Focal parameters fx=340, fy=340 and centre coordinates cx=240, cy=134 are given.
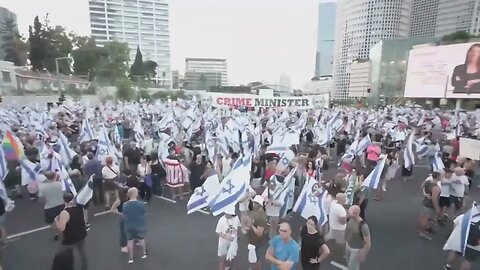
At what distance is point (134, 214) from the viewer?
549 cm

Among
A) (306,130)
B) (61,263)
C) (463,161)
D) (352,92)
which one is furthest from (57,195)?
(352,92)

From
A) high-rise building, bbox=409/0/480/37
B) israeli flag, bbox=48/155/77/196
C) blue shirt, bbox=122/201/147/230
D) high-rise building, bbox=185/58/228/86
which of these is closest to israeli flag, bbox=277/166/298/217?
blue shirt, bbox=122/201/147/230

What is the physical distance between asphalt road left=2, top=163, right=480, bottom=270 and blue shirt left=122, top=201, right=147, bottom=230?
0.76 m

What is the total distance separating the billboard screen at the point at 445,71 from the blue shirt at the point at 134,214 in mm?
43512

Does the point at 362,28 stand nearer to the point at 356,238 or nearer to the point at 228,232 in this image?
the point at 356,238

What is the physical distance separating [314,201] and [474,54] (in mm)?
43150

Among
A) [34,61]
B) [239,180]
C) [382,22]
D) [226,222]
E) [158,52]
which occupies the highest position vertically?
[382,22]

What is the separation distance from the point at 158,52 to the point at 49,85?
120226mm

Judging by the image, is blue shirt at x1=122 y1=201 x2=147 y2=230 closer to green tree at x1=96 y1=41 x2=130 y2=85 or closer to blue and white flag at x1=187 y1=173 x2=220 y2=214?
blue and white flag at x1=187 y1=173 x2=220 y2=214

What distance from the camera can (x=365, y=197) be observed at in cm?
674

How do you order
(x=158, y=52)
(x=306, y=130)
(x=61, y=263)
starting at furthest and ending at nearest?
(x=158, y=52) → (x=306, y=130) → (x=61, y=263)

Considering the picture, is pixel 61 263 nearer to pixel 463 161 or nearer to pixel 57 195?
pixel 57 195

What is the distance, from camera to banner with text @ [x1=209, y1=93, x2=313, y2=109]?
23.1 m

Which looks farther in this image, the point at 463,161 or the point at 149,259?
the point at 463,161
